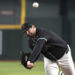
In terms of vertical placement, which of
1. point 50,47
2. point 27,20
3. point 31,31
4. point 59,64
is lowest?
point 27,20

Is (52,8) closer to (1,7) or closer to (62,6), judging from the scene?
(62,6)

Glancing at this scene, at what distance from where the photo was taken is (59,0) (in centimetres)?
1823

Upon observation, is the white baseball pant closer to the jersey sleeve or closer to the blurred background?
the jersey sleeve

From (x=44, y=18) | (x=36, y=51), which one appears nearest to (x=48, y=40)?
(x=36, y=51)

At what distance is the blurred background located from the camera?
17.8 meters

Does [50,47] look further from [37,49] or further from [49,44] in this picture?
[37,49]

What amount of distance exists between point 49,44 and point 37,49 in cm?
53

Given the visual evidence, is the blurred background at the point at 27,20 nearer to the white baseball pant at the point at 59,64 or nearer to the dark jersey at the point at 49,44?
the white baseball pant at the point at 59,64

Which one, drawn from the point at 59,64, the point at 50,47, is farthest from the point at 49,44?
the point at 59,64

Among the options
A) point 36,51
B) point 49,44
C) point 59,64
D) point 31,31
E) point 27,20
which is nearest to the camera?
point 36,51

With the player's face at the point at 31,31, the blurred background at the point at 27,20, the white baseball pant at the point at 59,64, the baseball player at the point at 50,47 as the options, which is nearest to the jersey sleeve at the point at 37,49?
the baseball player at the point at 50,47

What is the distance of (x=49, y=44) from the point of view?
238 inches

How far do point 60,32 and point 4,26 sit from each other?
3.00 metres

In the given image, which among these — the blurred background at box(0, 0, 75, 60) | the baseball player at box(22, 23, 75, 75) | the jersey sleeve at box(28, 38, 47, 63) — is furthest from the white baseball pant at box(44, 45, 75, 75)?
the blurred background at box(0, 0, 75, 60)
